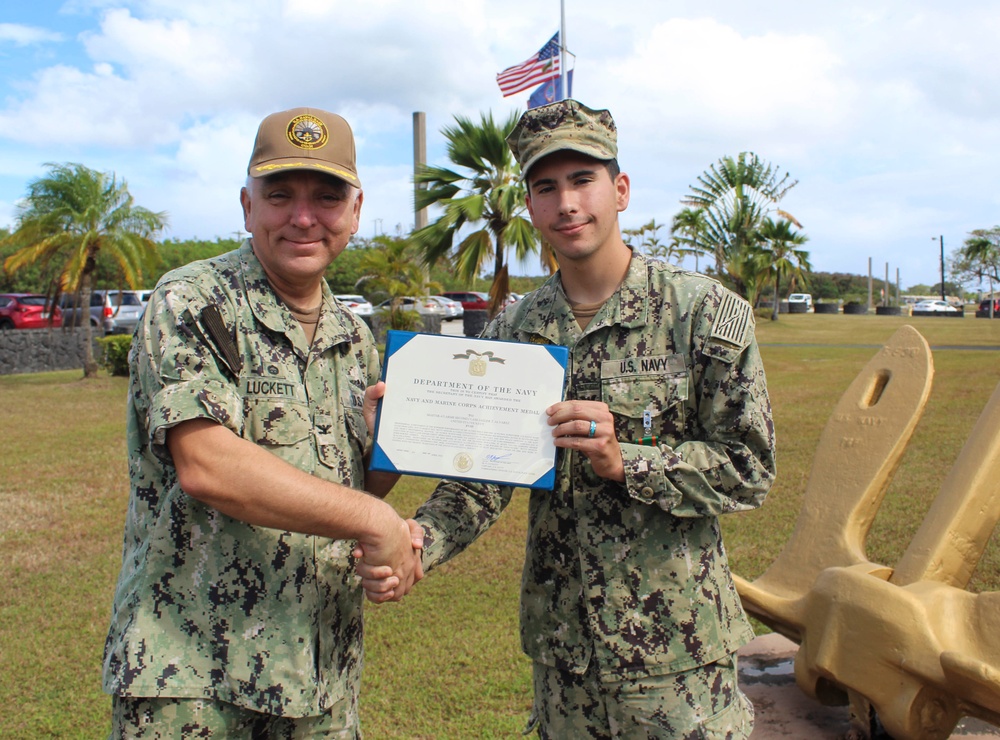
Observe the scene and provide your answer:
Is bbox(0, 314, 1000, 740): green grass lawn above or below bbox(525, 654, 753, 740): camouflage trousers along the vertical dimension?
below

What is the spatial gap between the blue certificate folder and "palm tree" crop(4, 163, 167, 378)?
13.3 meters

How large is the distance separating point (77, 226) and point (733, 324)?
14332 millimetres

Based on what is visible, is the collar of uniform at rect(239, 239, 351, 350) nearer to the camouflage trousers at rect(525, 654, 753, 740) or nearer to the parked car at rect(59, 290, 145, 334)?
the camouflage trousers at rect(525, 654, 753, 740)

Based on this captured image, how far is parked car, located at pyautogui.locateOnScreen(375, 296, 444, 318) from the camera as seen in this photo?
56.9ft

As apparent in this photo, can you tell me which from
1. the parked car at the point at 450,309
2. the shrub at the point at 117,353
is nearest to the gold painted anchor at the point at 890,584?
the shrub at the point at 117,353

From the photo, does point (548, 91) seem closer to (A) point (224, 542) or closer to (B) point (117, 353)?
(B) point (117, 353)

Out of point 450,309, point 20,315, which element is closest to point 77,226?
point 20,315

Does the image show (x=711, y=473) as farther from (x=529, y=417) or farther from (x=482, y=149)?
(x=482, y=149)

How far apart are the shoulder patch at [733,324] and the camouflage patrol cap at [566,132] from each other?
48 centimetres

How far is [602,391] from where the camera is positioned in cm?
214

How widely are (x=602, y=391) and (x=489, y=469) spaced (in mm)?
349

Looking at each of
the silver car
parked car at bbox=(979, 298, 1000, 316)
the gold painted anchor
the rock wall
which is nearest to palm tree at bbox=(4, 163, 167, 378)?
the rock wall

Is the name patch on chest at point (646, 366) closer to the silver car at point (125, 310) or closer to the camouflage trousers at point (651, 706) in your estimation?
the camouflage trousers at point (651, 706)

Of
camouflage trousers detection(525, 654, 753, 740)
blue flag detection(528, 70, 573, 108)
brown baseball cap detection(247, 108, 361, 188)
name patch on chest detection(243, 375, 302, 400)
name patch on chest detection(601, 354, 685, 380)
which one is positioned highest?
blue flag detection(528, 70, 573, 108)
